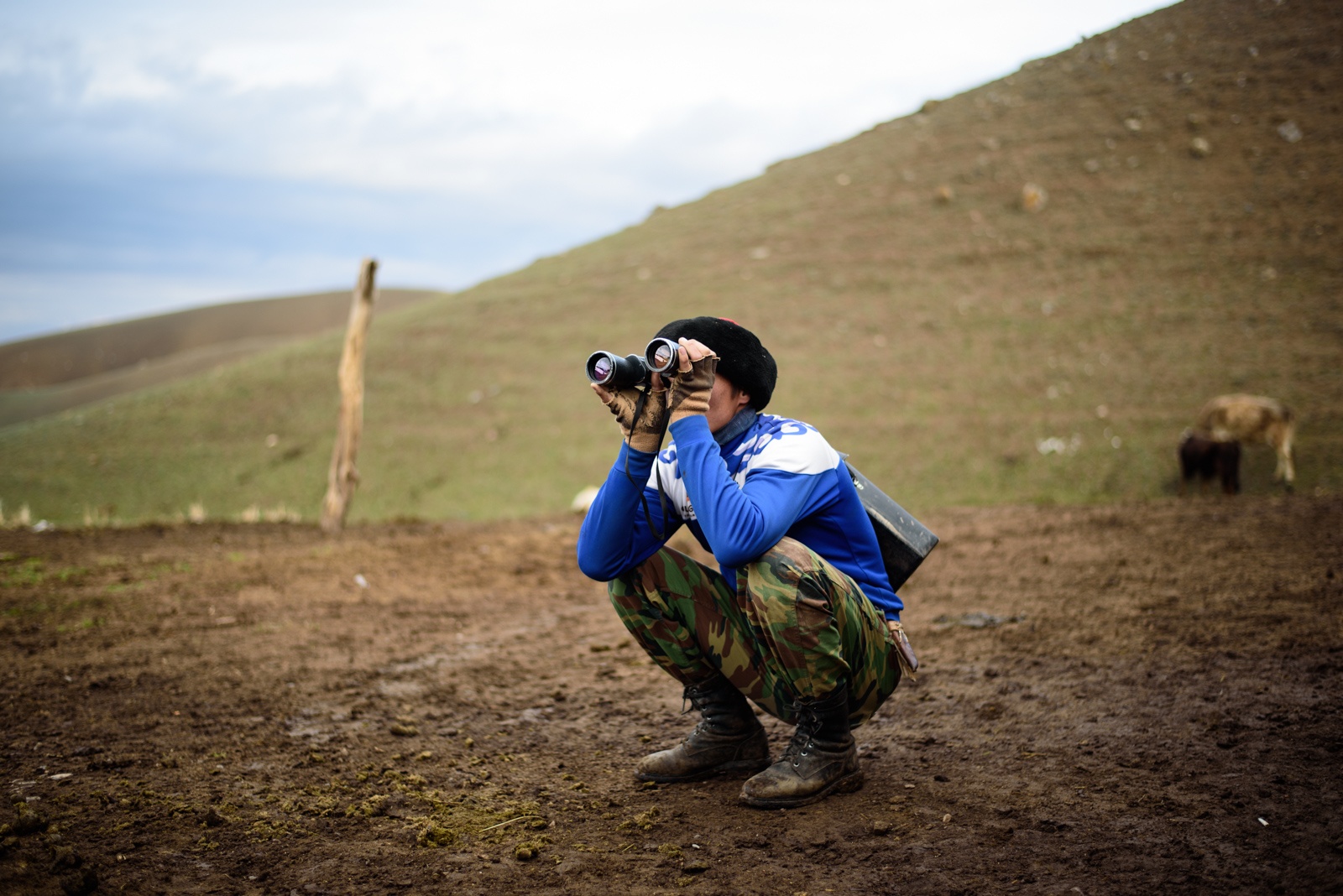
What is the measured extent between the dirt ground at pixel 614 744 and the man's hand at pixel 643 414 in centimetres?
117

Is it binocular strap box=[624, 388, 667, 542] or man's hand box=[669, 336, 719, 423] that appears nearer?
man's hand box=[669, 336, 719, 423]

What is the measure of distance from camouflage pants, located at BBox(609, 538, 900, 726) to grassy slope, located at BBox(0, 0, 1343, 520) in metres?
10.9

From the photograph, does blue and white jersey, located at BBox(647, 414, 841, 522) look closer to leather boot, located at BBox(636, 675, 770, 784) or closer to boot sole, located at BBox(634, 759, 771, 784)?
leather boot, located at BBox(636, 675, 770, 784)

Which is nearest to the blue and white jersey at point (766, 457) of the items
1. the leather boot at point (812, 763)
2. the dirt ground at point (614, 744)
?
the leather boot at point (812, 763)

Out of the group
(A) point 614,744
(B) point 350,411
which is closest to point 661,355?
(A) point 614,744

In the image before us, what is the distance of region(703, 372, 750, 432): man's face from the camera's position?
2.73 meters

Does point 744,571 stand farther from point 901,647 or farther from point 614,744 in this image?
point 614,744

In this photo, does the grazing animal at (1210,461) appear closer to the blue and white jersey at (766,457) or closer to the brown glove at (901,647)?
the brown glove at (901,647)

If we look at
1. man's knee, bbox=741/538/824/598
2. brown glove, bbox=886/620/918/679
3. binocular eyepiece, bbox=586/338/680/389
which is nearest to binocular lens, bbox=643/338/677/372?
binocular eyepiece, bbox=586/338/680/389

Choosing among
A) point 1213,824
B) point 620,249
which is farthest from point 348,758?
point 620,249

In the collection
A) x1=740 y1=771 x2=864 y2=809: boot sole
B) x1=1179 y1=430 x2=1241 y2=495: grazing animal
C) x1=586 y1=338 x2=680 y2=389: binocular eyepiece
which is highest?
x1=586 y1=338 x2=680 y2=389: binocular eyepiece

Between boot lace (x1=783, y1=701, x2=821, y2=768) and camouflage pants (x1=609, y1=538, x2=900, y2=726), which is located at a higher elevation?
camouflage pants (x1=609, y1=538, x2=900, y2=726)

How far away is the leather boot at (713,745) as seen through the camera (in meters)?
2.96

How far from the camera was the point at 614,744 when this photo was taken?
347 cm
